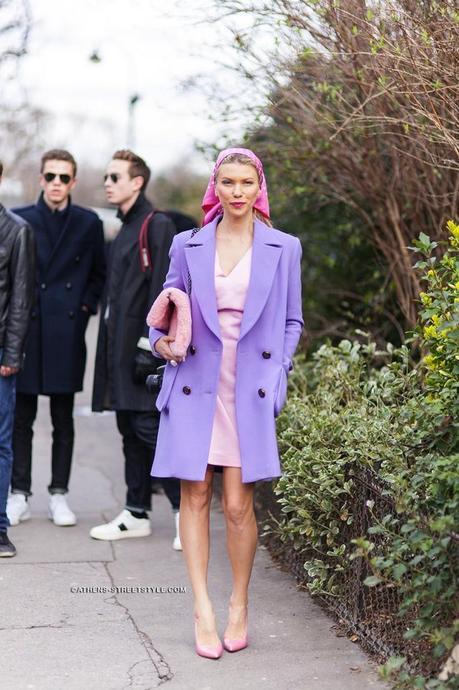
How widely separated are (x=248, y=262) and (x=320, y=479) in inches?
38.8

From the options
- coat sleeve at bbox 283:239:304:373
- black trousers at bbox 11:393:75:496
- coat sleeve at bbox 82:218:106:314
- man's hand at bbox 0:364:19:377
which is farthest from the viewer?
coat sleeve at bbox 82:218:106:314

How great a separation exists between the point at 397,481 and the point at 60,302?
328cm

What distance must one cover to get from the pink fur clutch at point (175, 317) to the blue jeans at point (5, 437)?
1.62 metres

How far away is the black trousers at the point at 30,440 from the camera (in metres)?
6.86

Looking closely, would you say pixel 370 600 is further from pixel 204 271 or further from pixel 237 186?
pixel 237 186

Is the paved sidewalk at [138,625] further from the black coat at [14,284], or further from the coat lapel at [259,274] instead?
the coat lapel at [259,274]

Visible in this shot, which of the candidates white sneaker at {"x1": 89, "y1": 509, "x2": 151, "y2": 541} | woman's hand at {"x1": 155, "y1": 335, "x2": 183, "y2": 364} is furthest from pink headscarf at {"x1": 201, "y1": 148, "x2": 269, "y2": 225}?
white sneaker at {"x1": 89, "y1": 509, "x2": 151, "y2": 541}

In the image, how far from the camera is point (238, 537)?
4.58 m

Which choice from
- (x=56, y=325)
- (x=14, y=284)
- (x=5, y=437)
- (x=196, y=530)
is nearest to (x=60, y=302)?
(x=56, y=325)

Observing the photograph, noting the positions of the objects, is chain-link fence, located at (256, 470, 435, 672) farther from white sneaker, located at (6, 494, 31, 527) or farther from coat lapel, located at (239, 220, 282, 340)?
white sneaker, located at (6, 494, 31, 527)

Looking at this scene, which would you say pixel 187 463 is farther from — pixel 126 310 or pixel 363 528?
pixel 126 310

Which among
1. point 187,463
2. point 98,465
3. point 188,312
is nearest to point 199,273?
point 188,312

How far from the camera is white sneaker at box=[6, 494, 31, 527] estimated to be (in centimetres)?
675

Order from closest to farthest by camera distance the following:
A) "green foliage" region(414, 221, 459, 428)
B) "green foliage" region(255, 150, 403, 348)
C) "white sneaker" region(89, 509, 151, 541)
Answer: "green foliage" region(414, 221, 459, 428) < "white sneaker" region(89, 509, 151, 541) < "green foliage" region(255, 150, 403, 348)
